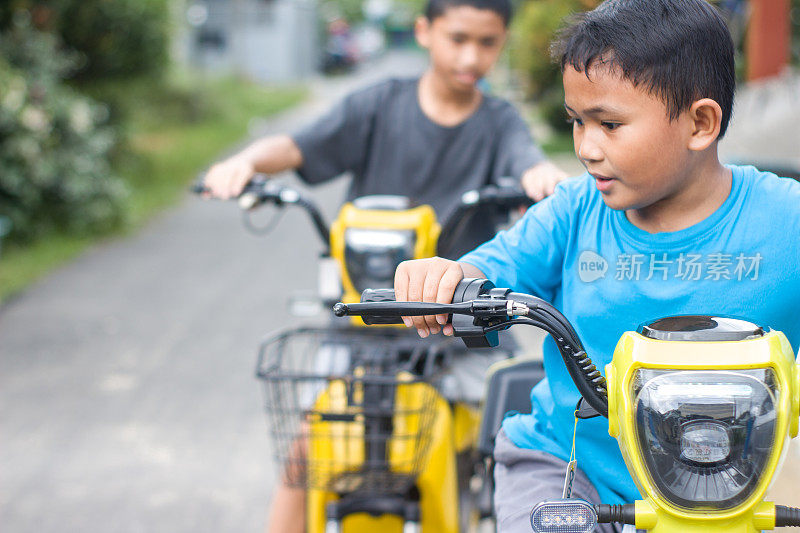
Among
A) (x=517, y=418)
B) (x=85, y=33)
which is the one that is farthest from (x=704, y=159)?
(x=85, y=33)

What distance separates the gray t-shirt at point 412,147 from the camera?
3016 mm

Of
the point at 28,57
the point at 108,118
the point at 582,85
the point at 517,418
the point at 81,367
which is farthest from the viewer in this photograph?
the point at 108,118

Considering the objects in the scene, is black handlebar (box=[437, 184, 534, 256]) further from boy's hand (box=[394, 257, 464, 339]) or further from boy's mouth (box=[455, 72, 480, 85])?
boy's hand (box=[394, 257, 464, 339])

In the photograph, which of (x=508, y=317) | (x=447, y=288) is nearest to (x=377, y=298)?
(x=447, y=288)

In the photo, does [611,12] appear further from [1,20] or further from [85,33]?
[85,33]

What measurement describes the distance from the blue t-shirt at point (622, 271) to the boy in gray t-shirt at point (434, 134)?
980mm

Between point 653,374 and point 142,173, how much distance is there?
11842mm

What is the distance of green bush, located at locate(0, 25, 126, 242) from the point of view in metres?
7.83

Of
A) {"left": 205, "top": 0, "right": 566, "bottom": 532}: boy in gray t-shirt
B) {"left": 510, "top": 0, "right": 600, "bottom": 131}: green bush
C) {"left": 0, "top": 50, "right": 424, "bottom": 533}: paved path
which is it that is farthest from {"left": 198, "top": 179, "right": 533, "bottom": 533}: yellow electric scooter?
{"left": 510, "top": 0, "right": 600, "bottom": 131}: green bush

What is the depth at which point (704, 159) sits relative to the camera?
1716mm

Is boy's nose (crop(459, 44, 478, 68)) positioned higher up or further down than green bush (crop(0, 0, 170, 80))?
further down

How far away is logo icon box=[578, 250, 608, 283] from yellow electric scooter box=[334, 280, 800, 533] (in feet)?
1.12

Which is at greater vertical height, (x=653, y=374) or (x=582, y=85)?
(x=582, y=85)

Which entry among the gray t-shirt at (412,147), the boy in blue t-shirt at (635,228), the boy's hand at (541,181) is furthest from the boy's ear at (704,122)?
the gray t-shirt at (412,147)
